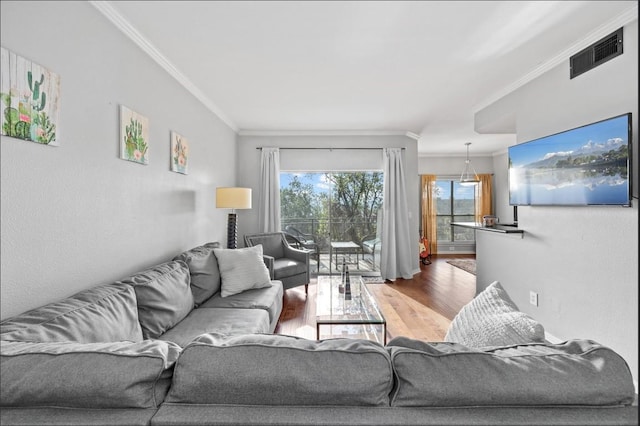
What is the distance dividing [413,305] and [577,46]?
10.1 feet

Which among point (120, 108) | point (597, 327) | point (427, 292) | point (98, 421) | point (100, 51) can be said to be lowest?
point (427, 292)

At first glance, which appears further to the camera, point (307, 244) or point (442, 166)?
point (442, 166)

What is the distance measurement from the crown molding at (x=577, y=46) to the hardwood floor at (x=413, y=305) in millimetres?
2634

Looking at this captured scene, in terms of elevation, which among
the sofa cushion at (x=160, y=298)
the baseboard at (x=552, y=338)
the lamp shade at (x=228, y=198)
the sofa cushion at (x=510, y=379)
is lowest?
the baseboard at (x=552, y=338)

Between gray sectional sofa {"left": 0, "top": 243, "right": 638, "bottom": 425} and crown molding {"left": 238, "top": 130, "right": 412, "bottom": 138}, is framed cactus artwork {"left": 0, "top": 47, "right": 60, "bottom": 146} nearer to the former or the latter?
gray sectional sofa {"left": 0, "top": 243, "right": 638, "bottom": 425}

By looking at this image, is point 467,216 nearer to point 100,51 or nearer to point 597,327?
point 597,327

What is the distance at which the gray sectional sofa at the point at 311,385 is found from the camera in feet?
2.51

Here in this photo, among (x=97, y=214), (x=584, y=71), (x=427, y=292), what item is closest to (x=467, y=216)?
(x=427, y=292)

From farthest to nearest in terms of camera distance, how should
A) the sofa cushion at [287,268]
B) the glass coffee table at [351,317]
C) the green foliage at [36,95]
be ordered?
the sofa cushion at [287,268], the glass coffee table at [351,317], the green foliage at [36,95]

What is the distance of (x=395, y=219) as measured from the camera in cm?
557

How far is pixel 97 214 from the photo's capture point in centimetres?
201

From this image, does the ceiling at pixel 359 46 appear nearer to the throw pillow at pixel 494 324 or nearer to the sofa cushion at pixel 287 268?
the throw pillow at pixel 494 324

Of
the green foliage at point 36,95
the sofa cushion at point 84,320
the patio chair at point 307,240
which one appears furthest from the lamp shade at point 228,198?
the green foliage at point 36,95

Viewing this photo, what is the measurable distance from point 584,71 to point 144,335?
3781 mm
